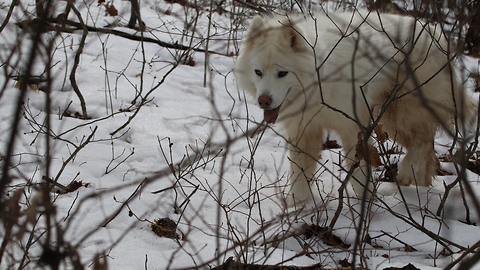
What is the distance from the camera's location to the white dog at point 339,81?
11.6 feet

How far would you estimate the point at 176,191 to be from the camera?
2.86 metres

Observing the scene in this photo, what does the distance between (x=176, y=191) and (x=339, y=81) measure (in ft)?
4.93

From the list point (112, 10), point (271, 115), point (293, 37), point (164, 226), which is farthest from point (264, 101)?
point (112, 10)

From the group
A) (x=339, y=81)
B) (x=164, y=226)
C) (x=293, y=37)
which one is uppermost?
(x=293, y=37)

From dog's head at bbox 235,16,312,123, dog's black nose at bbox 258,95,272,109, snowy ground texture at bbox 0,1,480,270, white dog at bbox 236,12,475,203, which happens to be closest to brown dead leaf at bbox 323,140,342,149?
snowy ground texture at bbox 0,1,480,270

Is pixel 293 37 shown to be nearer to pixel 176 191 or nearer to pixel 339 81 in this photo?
pixel 339 81

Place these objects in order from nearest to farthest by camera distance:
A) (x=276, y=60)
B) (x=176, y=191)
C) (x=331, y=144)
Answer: (x=176, y=191)
(x=276, y=60)
(x=331, y=144)

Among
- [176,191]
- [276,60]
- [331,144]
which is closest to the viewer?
[176,191]

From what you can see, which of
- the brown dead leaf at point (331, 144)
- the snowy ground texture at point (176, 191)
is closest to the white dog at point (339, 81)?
the snowy ground texture at point (176, 191)

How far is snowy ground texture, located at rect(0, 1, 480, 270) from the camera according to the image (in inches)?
81.0

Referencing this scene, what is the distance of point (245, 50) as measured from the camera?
3799 millimetres

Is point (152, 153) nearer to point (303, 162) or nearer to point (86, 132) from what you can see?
point (86, 132)

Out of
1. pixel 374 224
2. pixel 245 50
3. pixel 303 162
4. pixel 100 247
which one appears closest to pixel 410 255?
pixel 374 224

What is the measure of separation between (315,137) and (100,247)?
2075 millimetres
